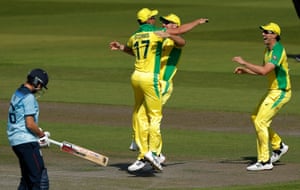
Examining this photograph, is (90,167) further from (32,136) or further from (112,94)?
(112,94)

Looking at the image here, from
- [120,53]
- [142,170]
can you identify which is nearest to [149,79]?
[142,170]

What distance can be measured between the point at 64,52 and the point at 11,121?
68.8ft

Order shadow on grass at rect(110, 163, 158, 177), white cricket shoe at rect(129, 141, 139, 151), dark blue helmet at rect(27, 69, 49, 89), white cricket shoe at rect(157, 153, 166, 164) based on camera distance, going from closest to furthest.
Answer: dark blue helmet at rect(27, 69, 49, 89), shadow on grass at rect(110, 163, 158, 177), white cricket shoe at rect(157, 153, 166, 164), white cricket shoe at rect(129, 141, 139, 151)

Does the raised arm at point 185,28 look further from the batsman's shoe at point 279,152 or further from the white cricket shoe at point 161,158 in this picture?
the batsman's shoe at point 279,152

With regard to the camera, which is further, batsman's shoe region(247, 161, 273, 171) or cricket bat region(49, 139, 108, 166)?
batsman's shoe region(247, 161, 273, 171)

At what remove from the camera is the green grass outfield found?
83.4 feet

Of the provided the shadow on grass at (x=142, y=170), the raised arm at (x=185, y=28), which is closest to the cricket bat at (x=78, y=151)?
the shadow on grass at (x=142, y=170)

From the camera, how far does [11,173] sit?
676 inches

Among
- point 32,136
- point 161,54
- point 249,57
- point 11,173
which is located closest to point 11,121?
point 32,136

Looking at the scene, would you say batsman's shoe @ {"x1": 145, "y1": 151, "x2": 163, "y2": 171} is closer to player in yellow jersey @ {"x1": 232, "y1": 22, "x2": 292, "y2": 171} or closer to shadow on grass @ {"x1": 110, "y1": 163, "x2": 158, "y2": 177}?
shadow on grass @ {"x1": 110, "y1": 163, "x2": 158, "y2": 177}

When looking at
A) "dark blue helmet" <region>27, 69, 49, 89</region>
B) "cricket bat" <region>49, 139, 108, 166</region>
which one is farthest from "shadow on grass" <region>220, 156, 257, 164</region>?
"dark blue helmet" <region>27, 69, 49, 89</region>

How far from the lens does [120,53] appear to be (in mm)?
34719

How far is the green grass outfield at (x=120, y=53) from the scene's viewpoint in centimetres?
2542

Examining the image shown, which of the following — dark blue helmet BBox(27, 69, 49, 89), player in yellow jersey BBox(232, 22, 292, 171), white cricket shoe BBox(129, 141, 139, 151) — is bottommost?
white cricket shoe BBox(129, 141, 139, 151)
